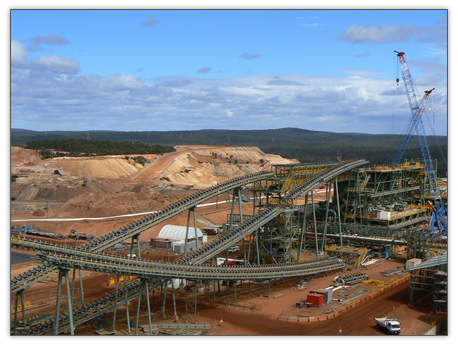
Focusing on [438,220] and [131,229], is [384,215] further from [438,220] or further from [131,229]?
[131,229]

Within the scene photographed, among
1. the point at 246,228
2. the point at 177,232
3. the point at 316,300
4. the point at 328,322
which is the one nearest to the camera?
the point at 328,322

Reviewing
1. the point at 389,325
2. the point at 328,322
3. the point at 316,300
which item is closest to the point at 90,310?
the point at 328,322

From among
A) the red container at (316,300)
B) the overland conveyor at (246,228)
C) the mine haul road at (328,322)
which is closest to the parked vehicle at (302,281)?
the overland conveyor at (246,228)

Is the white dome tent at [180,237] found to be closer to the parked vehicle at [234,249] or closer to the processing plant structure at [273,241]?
the parked vehicle at [234,249]

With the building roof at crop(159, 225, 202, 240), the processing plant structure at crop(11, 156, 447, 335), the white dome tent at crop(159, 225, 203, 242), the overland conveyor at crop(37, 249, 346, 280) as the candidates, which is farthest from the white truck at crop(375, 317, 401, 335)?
the building roof at crop(159, 225, 202, 240)

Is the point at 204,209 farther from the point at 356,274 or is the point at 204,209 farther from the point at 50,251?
the point at 50,251

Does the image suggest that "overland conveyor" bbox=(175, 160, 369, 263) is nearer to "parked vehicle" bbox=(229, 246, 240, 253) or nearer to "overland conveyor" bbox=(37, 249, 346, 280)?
"overland conveyor" bbox=(37, 249, 346, 280)
